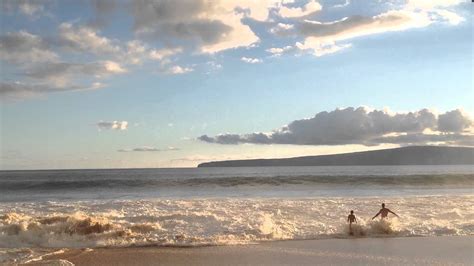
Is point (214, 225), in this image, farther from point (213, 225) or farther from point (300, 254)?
point (300, 254)

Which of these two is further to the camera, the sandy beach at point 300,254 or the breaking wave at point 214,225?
the breaking wave at point 214,225

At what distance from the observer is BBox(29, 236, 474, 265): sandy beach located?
11797mm

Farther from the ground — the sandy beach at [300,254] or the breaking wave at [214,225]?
the breaking wave at [214,225]

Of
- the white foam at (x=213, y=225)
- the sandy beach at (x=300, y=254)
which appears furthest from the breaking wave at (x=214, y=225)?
the sandy beach at (x=300, y=254)

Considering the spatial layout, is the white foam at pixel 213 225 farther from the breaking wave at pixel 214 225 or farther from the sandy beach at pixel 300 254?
the sandy beach at pixel 300 254

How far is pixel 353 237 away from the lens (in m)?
15.5

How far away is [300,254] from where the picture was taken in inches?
499

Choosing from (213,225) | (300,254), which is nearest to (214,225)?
(213,225)

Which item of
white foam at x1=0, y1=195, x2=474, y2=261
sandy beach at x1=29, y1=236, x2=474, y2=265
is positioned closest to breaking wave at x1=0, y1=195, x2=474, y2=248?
white foam at x1=0, y1=195, x2=474, y2=261

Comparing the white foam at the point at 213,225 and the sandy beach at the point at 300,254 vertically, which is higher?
the white foam at the point at 213,225

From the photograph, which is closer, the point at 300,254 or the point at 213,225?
the point at 300,254

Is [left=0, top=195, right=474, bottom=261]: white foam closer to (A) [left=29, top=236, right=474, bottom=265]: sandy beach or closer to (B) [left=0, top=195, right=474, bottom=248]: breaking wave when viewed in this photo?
(B) [left=0, top=195, right=474, bottom=248]: breaking wave

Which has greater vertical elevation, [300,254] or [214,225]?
[214,225]

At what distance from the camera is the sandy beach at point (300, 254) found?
1180 centimetres
